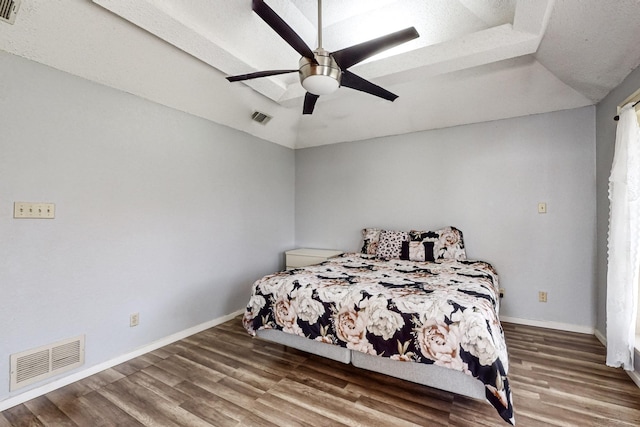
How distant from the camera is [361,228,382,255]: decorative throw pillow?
3.72m

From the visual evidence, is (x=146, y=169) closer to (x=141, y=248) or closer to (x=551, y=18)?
(x=141, y=248)

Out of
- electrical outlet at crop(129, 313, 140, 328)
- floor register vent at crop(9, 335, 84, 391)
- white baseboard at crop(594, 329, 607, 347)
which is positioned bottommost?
white baseboard at crop(594, 329, 607, 347)

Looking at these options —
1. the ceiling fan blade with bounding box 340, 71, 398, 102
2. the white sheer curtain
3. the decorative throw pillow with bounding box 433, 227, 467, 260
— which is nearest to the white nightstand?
the decorative throw pillow with bounding box 433, 227, 467, 260

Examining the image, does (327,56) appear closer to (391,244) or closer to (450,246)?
(391,244)

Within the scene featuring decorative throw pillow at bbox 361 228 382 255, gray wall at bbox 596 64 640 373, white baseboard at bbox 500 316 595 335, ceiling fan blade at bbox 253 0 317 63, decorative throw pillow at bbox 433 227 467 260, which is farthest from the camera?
decorative throw pillow at bbox 361 228 382 255

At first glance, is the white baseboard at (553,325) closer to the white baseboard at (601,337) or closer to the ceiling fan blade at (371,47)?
the white baseboard at (601,337)

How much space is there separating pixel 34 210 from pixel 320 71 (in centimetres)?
214

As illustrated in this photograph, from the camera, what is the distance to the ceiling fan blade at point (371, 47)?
1.64 meters

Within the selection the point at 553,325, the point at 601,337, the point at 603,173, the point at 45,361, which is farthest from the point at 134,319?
the point at 603,173

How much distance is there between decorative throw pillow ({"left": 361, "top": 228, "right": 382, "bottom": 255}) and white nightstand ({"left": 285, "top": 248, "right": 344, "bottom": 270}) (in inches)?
16.3

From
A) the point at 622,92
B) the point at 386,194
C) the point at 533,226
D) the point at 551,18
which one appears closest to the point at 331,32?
the point at 551,18

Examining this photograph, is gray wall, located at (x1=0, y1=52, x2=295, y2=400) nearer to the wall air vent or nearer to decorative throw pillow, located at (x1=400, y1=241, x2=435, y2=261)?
the wall air vent

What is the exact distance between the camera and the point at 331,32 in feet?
8.80

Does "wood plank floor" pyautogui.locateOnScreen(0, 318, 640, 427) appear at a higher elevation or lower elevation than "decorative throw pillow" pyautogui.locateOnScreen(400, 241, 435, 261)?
lower
